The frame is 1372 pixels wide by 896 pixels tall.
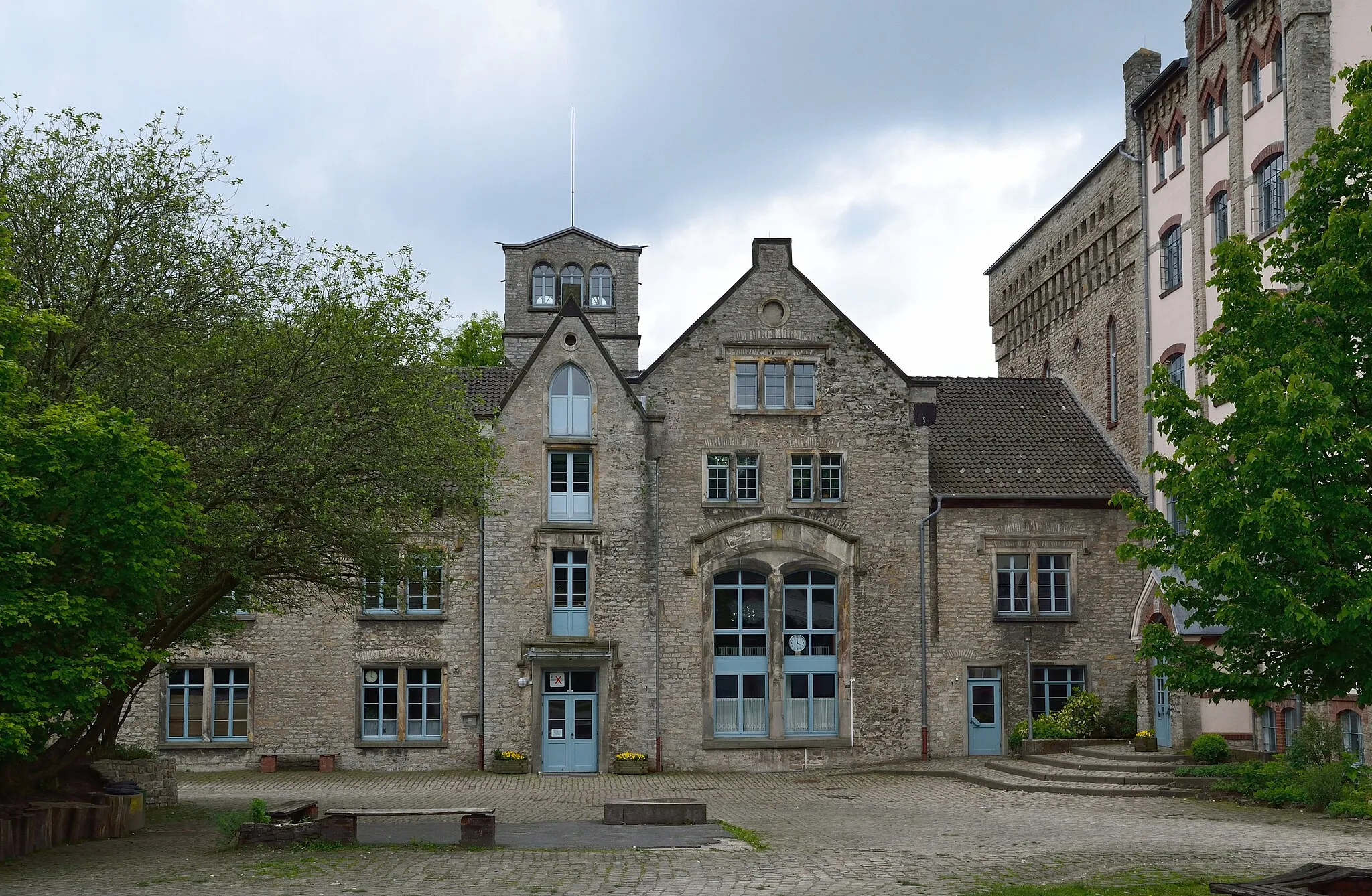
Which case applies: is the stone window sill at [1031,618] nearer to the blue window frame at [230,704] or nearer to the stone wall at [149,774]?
the blue window frame at [230,704]

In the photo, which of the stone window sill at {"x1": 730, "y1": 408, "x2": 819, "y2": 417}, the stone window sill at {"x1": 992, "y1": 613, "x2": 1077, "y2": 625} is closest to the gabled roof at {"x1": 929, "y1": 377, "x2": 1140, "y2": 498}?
the stone window sill at {"x1": 992, "y1": 613, "x2": 1077, "y2": 625}

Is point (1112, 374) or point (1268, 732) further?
point (1112, 374)

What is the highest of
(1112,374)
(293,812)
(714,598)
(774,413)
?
(1112,374)

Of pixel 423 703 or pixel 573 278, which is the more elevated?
pixel 573 278

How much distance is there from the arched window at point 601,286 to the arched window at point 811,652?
17346mm

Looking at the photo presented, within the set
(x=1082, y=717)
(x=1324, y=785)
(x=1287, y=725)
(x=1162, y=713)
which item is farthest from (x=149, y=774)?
(x=1162, y=713)

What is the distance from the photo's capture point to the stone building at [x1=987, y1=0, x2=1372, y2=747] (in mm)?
27266

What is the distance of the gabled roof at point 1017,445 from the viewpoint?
115ft

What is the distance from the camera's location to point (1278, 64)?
2853cm

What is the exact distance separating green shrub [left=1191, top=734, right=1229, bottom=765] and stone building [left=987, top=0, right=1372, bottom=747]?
977mm

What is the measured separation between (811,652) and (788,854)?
54.3ft

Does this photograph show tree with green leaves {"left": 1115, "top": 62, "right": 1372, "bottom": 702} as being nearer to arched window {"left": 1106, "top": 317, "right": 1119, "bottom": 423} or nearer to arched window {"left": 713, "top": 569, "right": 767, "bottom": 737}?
arched window {"left": 713, "top": 569, "right": 767, "bottom": 737}

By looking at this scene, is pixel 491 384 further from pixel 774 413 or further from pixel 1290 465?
pixel 1290 465

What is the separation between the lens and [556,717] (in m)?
33.4
